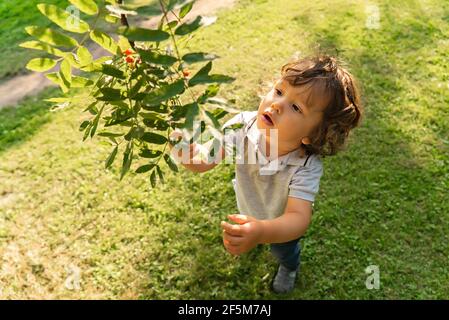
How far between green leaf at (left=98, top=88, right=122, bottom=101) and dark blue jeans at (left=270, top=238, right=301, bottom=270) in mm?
1223

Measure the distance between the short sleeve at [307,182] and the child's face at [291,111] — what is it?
0.48 feet

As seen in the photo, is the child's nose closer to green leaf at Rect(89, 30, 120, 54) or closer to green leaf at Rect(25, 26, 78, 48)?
green leaf at Rect(89, 30, 120, 54)

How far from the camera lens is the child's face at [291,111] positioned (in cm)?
176

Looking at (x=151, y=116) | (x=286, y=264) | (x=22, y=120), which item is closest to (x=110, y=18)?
(x=151, y=116)

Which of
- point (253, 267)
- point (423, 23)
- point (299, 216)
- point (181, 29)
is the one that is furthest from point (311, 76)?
point (423, 23)

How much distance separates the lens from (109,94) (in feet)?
4.50

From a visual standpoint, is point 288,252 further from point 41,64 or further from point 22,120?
point 22,120

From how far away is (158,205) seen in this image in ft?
10.6

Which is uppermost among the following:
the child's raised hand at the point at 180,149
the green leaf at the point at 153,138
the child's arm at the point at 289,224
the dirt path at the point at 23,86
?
the green leaf at the point at 153,138

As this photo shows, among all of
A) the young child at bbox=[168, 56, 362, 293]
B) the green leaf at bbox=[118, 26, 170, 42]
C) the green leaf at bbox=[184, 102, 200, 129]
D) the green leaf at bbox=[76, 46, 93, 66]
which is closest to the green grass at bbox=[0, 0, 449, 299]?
the young child at bbox=[168, 56, 362, 293]

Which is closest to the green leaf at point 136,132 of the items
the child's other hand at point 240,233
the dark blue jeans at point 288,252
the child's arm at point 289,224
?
the child's other hand at point 240,233

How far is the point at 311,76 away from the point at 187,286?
58.6 inches

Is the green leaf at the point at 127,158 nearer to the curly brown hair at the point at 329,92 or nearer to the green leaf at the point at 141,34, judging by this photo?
the green leaf at the point at 141,34

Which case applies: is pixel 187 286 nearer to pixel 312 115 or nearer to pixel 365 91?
pixel 312 115
